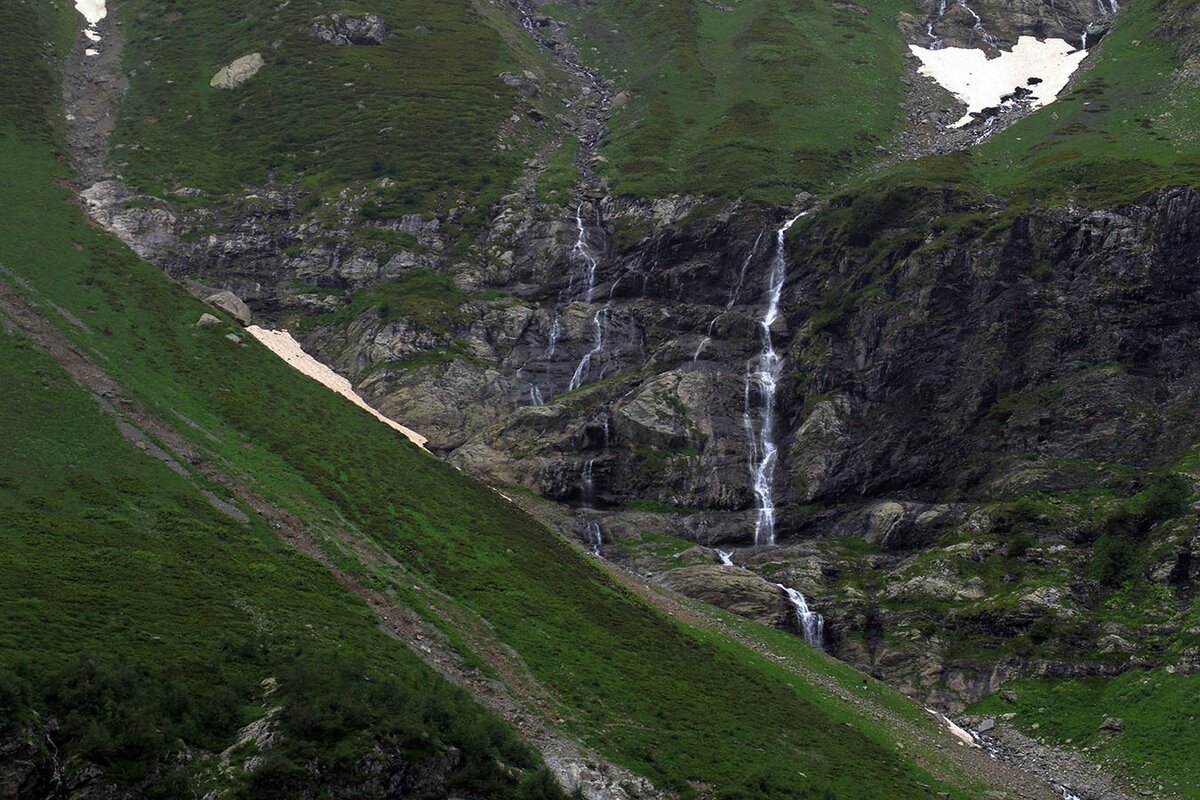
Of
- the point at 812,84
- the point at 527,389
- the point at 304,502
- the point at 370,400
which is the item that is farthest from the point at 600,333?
the point at 812,84

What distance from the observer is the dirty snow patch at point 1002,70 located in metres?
137

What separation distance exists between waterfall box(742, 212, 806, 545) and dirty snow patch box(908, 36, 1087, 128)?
47.4 metres

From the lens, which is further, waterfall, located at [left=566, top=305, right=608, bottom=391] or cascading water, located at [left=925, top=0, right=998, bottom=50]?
cascading water, located at [left=925, top=0, right=998, bottom=50]

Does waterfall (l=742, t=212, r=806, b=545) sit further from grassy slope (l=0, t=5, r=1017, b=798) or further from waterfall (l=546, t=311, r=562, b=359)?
waterfall (l=546, t=311, r=562, b=359)

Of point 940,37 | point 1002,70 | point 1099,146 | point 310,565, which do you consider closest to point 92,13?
point 940,37

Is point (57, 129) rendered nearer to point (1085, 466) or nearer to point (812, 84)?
point (812, 84)

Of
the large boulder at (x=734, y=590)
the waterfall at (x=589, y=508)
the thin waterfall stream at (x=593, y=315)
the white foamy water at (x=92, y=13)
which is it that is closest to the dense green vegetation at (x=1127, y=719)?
the large boulder at (x=734, y=590)

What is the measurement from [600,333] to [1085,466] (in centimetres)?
4075

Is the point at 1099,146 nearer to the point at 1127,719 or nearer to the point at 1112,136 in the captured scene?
the point at 1112,136

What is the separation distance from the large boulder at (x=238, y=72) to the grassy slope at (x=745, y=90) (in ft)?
145

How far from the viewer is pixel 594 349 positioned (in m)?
96.7

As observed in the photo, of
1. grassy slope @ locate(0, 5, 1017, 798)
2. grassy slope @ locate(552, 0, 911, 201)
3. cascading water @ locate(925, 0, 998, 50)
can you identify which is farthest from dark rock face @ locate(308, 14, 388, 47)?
cascading water @ locate(925, 0, 998, 50)

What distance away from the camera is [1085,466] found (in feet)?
244

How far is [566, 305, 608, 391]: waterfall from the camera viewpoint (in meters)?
94.3
